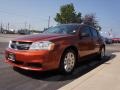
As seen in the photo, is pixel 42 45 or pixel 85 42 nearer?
pixel 42 45

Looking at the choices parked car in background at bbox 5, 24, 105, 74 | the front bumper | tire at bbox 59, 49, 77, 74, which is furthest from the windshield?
the front bumper

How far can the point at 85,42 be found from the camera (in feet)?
28.0

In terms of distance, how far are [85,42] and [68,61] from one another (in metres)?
1.42

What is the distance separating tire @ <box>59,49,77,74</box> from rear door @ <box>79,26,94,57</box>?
1.71 feet

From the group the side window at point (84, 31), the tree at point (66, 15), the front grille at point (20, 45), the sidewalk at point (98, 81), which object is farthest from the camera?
the tree at point (66, 15)

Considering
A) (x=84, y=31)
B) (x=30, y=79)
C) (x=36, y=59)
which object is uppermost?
(x=84, y=31)

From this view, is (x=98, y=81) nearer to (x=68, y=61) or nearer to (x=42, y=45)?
(x=68, y=61)

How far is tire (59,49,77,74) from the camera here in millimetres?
7118

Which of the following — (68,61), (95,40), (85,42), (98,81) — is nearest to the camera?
(98,81)

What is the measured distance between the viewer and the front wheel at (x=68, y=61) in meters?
7.12

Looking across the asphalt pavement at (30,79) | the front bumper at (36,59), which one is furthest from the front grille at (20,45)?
the asphalt pavement at (30,79)

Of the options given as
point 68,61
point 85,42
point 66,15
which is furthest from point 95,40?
point 66,15

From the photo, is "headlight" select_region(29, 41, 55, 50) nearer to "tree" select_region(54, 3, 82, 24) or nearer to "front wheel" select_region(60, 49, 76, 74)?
"front wheel" select_region(60, 49, 76, 74)

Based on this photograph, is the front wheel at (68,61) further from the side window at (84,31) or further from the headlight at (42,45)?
the side window at (84,31)
